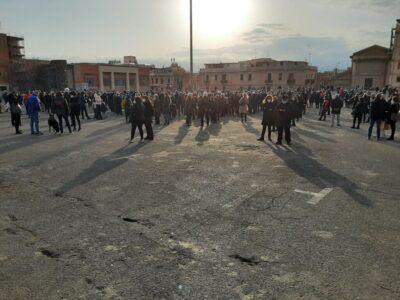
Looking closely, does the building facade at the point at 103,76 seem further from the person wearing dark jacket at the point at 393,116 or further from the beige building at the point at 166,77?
the person wearing dark jacket at the point at 393,116

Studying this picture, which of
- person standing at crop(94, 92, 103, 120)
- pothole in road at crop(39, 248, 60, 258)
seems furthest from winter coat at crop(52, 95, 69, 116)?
pothole in road at crop(39, 248, 60, 258)

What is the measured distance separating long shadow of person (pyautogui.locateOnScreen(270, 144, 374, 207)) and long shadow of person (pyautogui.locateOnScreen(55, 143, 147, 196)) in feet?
16.7

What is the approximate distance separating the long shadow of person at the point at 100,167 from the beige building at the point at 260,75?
8108 cm

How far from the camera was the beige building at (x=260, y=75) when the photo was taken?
89312 millimetres

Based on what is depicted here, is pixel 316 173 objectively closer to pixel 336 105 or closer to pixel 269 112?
pixel 269 112

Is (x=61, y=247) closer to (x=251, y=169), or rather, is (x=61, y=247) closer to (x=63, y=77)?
(x=251, y=169)

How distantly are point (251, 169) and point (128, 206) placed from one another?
400cm

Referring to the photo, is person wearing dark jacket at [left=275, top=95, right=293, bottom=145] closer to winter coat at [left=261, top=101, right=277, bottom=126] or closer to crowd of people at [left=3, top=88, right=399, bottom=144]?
crowd of people at [left=3, top=88, right=399, bottom=144]

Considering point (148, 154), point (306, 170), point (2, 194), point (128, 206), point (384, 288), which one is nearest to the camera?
point (384, 288)

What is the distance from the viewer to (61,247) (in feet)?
15.5

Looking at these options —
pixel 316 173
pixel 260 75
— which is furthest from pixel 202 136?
pixel 260 75

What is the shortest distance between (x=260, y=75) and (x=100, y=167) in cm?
8658

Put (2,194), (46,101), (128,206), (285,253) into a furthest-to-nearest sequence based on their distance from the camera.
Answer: (46,101), (2,194), (128,206), (285,253)

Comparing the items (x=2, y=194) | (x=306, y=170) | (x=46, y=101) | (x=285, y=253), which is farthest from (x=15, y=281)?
(x=46, y=101)
